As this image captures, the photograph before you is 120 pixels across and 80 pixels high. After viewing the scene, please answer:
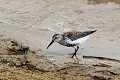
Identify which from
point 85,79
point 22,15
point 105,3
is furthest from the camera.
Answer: point 105,3

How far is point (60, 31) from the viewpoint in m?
10.5

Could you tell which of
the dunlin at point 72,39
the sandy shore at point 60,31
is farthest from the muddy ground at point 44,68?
the dunlin at point 72,39

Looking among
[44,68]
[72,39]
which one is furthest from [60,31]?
[44,68]

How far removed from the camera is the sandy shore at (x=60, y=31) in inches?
294

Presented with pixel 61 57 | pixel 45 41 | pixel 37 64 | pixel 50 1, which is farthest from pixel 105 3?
pixel 37 64

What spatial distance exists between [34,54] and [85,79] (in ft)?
6.10

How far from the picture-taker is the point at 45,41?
373 inches

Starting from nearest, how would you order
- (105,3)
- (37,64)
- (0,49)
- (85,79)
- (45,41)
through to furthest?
1. (85,79)
2. (37,64)
3. (0,49)
4. (45,41)
5. (105,3)

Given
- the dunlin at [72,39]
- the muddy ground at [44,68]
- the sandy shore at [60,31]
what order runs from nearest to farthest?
1. the muddy ground at [44,68]
2. the sandy shore at [60,31]
3. the dunlin at [72,39]

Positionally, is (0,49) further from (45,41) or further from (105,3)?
(105,3)

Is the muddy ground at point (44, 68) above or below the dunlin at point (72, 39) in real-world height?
below

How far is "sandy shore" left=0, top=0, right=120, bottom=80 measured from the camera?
7.47 metres

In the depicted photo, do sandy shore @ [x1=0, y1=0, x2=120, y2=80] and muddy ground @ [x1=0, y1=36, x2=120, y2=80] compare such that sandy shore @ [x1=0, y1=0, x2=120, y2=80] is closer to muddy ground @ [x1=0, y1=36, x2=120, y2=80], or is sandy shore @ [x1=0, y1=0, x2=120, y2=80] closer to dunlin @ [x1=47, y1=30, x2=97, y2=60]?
muddy ground @ [x1=0, y1=36, x2=120, y2=80]

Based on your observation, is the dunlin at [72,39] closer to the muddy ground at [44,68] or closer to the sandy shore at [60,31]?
the sandy shore at [60,31]
